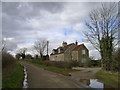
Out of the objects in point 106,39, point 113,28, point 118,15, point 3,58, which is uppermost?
point 118,15

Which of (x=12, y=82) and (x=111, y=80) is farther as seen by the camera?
(x=111, y=80)

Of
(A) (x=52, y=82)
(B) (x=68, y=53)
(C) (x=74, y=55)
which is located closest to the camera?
(A) (x=52, y=82)

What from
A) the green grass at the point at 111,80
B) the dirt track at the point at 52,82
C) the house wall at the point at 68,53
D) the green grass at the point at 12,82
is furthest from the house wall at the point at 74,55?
the green grass at the point at 12,82

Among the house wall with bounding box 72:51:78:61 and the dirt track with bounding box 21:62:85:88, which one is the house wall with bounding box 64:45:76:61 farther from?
the dirt track with bounding box 21:62:85:88

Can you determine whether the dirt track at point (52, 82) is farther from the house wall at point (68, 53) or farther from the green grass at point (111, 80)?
the house wall at point (68, 53)

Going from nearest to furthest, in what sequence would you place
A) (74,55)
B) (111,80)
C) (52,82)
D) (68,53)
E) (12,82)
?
(12,82)
(52,82)
(111,80)
(74,55)
(68,53)

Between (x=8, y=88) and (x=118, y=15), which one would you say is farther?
(x=118, y=15)

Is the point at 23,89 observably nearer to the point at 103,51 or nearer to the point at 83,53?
the point at 103,51

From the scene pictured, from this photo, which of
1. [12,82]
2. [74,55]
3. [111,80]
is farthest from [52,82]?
[74,55]

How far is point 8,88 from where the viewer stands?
386 inches

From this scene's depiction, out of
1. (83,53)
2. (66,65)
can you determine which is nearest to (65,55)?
(83,53)

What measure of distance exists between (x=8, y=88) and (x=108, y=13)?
1849 cm

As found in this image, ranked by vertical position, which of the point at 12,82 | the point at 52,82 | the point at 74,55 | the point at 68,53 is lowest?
the point at 52,82

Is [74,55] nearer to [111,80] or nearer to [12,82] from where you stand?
[111,80]
